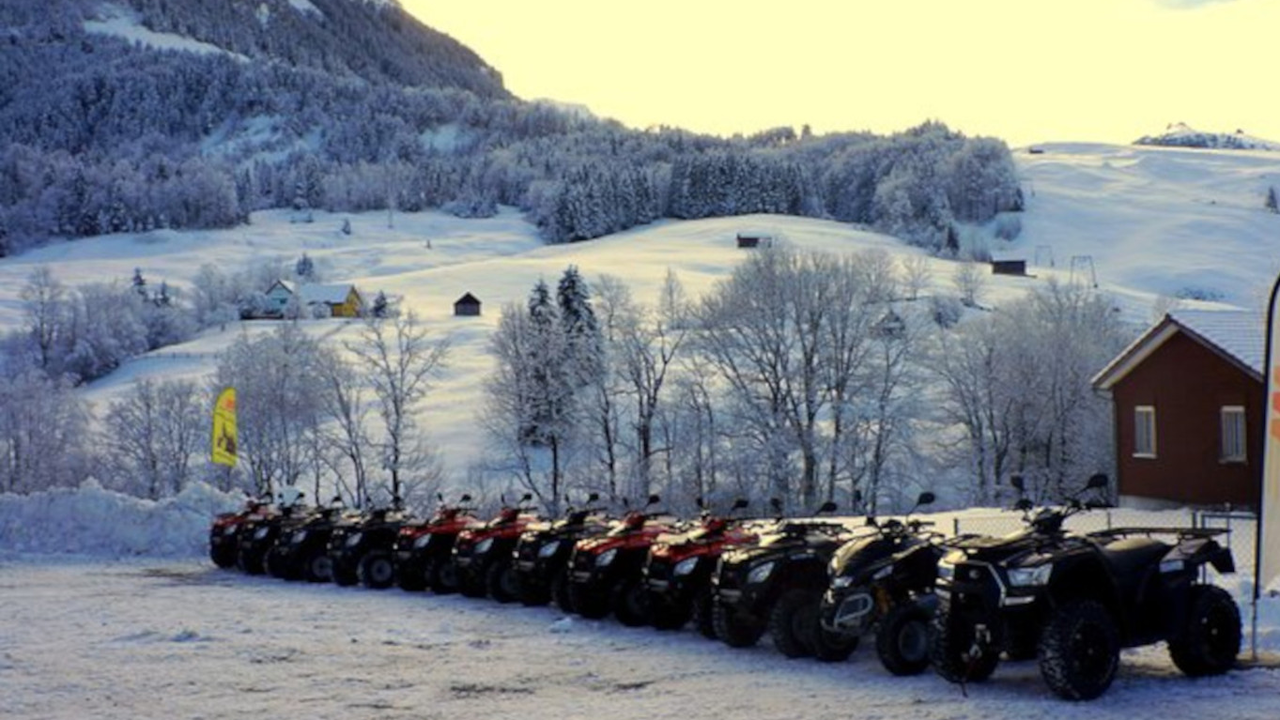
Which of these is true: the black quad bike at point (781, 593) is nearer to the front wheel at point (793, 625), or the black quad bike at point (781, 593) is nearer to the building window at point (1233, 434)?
the front wheel at point (793, 625)

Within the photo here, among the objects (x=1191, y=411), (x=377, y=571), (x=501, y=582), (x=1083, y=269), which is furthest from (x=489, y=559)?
(x=1083, y=269)

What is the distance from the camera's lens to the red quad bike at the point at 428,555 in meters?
22.6

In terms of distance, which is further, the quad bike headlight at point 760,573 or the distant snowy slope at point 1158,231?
the distant snowy slope at point 1158,231

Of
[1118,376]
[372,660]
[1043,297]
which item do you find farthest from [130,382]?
[372,660]

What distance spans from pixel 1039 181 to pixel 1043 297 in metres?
126

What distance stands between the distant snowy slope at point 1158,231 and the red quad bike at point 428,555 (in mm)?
93580

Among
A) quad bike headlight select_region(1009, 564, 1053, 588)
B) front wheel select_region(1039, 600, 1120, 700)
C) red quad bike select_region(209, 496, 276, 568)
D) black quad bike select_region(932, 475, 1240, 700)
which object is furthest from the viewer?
red quad bike select_region(209, 496, 276, 568)

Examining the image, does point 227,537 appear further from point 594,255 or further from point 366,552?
point 594,255

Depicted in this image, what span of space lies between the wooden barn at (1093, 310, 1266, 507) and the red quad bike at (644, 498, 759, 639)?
1623 cm

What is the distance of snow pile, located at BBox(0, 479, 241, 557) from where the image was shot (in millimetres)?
29859

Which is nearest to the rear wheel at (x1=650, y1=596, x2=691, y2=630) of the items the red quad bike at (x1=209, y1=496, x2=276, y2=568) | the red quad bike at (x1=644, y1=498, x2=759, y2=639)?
the red quad bike at (x1=644, y1=498, x2=759, y2=639)

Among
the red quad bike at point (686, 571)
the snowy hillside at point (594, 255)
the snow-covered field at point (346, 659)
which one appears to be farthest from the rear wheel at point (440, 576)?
the snowy hillside at point (594, 255)

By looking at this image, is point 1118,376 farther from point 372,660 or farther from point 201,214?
point 201,214

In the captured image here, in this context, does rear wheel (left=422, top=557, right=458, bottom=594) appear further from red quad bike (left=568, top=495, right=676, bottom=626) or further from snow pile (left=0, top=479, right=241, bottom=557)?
snow pile (left=0, top=479, right=241, bottom=557)
